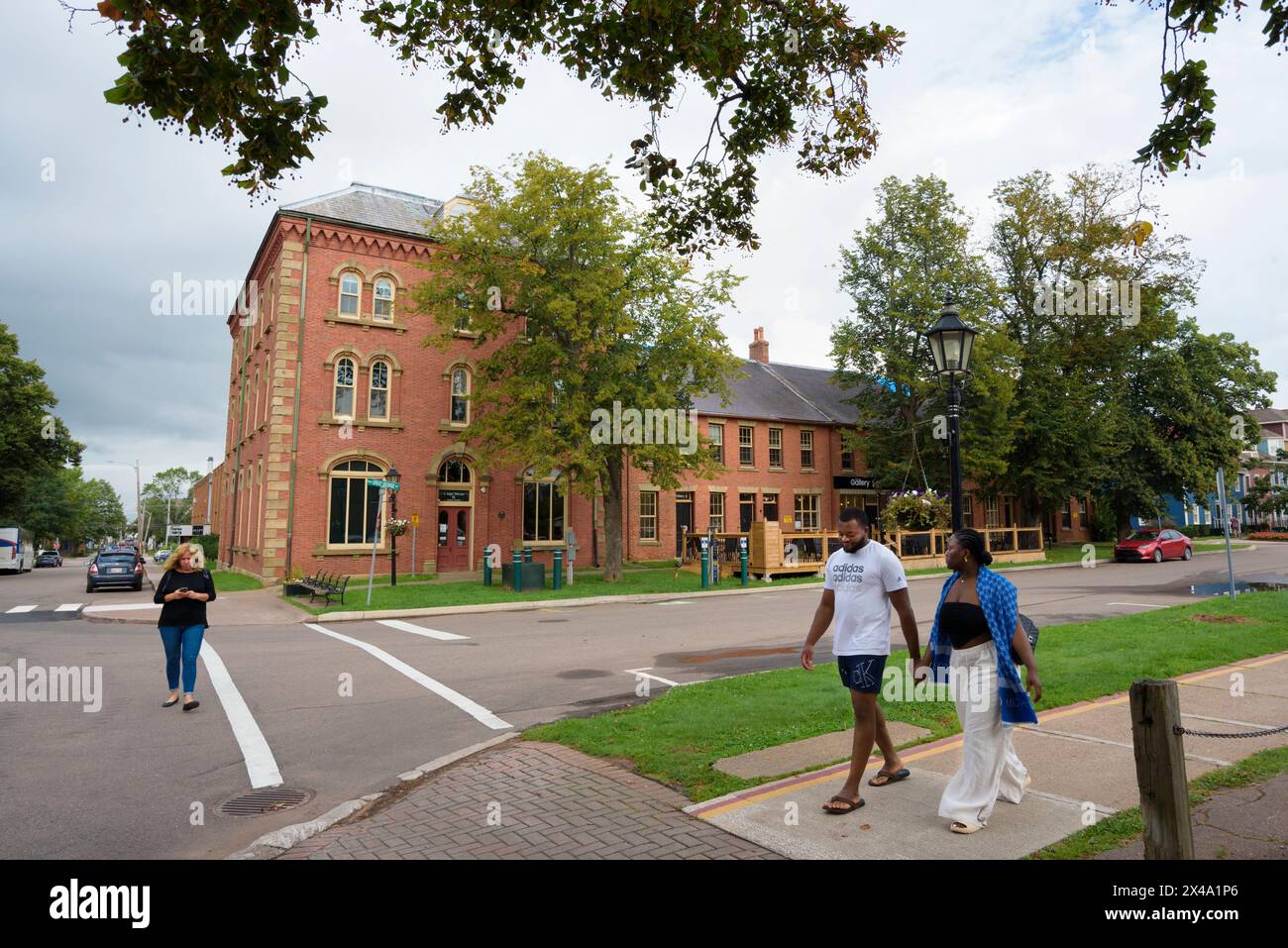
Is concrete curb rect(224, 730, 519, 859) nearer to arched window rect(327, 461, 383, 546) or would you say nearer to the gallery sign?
arched window rect(327, 461, 383, 546)

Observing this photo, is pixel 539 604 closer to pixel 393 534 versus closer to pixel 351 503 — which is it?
pixel 393 534

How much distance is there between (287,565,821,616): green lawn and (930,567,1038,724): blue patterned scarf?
1551 centimetres

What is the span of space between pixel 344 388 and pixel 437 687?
20254 mm

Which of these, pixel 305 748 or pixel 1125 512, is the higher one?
pixel 1125 512

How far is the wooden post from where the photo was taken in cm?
344

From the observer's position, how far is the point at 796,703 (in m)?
7.37

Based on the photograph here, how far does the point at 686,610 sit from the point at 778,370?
29.0m

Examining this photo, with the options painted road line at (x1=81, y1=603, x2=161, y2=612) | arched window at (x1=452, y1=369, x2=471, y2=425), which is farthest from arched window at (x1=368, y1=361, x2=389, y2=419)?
painted road line at (x1=81, y1=603, x2=161, y2=612)

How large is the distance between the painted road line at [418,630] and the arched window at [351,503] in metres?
10.3

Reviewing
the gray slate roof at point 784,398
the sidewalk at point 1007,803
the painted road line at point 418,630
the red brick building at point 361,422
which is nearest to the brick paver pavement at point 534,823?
the sidewalk at point 1007,803

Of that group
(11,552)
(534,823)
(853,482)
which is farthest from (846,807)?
(11,552)
